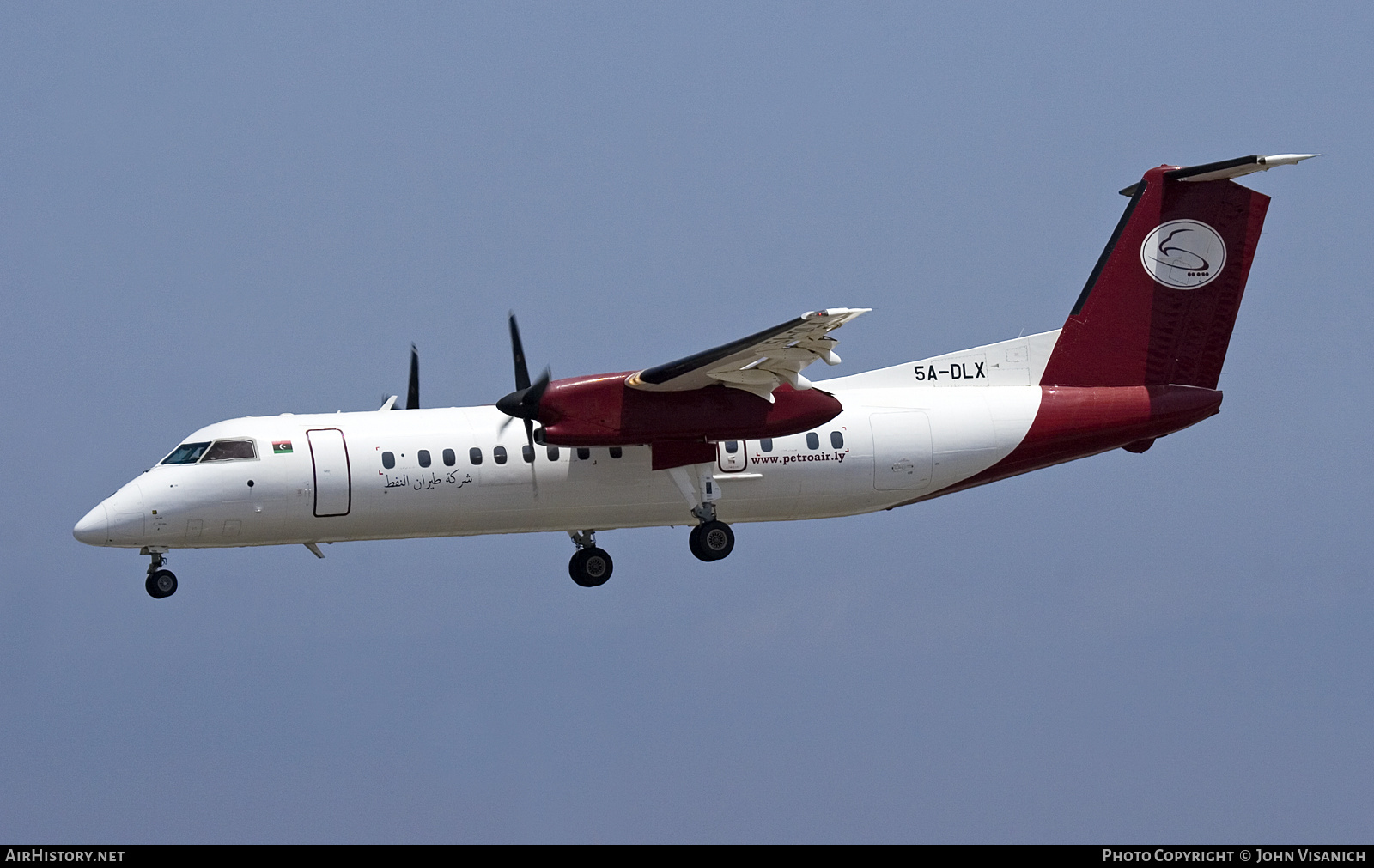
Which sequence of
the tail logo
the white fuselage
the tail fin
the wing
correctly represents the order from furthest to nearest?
the tail logo
the tail fin
the white fuselage
the wing

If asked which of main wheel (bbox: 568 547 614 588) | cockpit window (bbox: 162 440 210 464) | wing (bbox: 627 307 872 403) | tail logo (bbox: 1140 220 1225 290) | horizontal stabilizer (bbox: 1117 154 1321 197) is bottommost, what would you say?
main wheel (bbox: 568 547 614 588)

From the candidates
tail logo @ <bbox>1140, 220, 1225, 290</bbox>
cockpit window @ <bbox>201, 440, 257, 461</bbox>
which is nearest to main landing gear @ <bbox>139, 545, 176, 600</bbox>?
cockpit window @ <bbox>201, 440, 257, 461</bbox>

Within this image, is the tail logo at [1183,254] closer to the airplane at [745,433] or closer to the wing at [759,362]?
the airplane at [745,433]

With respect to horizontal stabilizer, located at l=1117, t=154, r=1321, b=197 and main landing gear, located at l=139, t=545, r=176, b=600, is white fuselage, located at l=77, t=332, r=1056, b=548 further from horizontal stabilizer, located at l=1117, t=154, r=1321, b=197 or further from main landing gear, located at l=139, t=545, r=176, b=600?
horizontal stabilizer, located at l=1117, t=154, r=1321, b=197

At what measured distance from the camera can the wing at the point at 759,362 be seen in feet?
74.3

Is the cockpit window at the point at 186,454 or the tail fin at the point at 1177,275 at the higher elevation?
the tail fin at the point at 1177,275

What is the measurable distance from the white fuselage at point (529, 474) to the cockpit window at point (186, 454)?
0.24ft

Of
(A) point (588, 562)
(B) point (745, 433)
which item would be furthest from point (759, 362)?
(A) point (588, 562)

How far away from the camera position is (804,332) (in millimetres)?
22797

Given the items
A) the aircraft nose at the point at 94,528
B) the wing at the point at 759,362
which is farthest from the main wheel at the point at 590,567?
the aircraft nose at the point at 94,528

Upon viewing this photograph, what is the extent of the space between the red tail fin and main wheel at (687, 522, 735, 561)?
220 inches

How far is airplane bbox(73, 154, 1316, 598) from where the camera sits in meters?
23.5

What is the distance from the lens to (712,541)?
2500 centimetres

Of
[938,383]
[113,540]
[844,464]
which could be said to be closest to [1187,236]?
[938,383]
